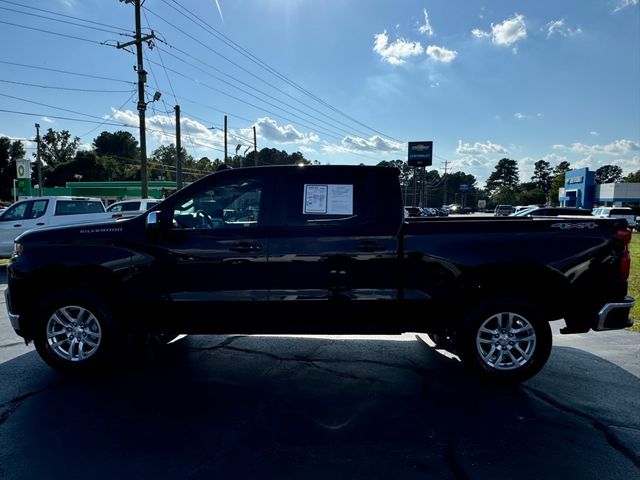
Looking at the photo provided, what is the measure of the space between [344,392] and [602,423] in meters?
2.10

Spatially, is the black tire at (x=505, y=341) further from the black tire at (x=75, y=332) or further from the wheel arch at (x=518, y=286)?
the black tire at (x=75, y=332)

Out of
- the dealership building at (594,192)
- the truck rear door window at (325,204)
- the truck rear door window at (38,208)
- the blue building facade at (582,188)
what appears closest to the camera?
the truck rear door window at (325,204)

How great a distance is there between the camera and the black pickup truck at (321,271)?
396 centimetres

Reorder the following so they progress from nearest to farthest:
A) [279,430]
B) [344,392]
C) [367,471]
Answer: [367,471]
[279,430]
[344,392]

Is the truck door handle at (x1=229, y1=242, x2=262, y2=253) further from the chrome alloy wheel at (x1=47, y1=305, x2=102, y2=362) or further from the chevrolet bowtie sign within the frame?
the chevrolet bowtie sign

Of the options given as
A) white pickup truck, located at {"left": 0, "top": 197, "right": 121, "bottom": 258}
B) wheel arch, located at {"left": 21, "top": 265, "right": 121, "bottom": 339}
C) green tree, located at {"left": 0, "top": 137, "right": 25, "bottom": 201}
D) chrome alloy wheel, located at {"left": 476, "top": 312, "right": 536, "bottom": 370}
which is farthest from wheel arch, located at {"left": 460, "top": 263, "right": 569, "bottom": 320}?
green tree, located at {"left": 0, "top": 137, "right": 25, "bottom": 201}

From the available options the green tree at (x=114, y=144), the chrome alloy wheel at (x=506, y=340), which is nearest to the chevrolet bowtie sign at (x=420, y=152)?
the chrome alloy wheel at (x=506, y=340)

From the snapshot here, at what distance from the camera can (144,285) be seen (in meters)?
4.12

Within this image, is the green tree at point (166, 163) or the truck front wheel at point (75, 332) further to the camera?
the green tree at point (166, 163)

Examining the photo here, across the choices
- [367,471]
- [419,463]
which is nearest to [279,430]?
[367,471]

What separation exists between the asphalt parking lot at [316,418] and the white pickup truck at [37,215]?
8.37 metres

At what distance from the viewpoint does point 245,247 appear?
4.00 meters

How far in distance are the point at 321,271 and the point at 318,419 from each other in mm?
1299

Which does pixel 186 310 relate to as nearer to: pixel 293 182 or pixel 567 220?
pixel 293 182
